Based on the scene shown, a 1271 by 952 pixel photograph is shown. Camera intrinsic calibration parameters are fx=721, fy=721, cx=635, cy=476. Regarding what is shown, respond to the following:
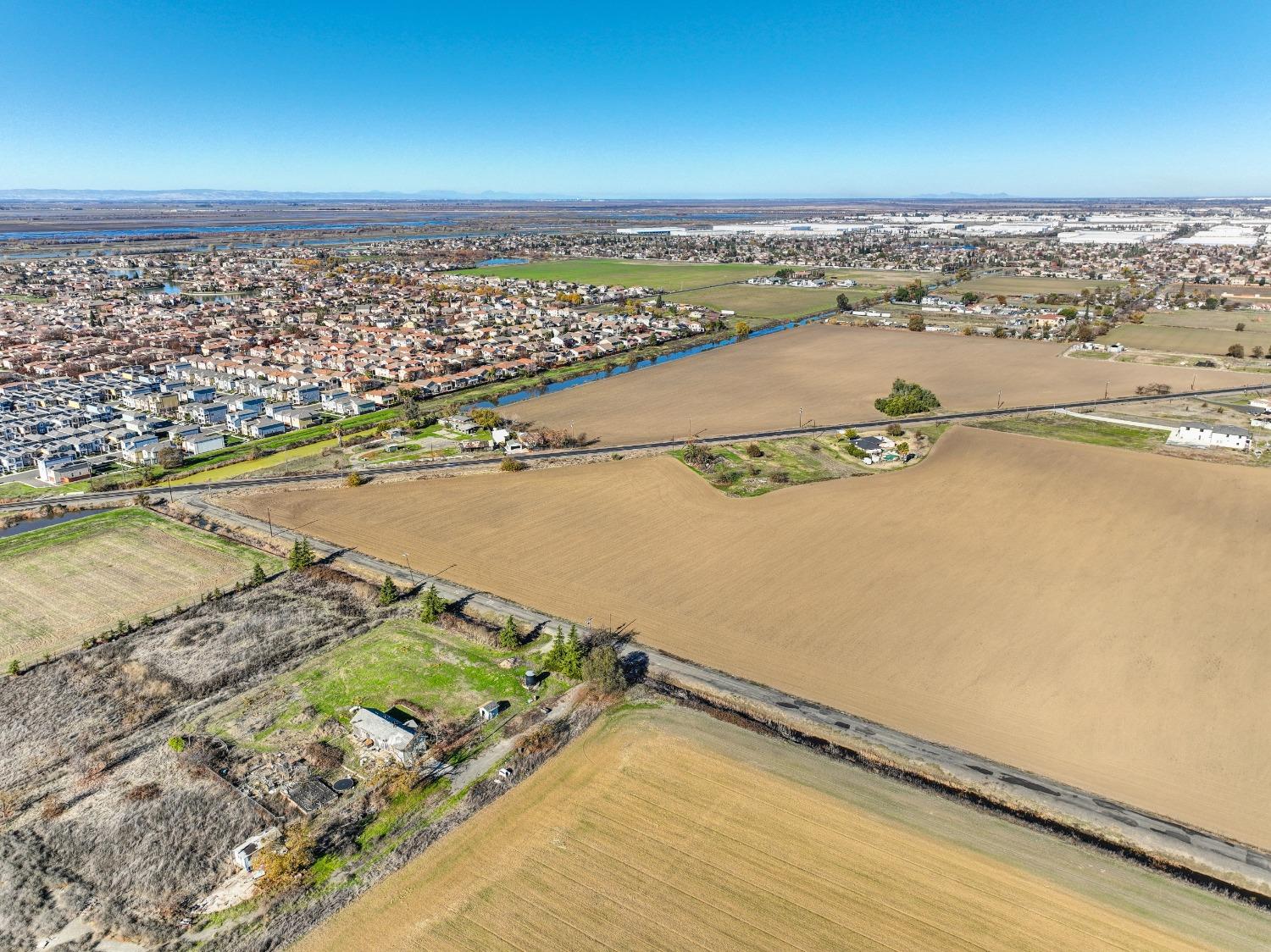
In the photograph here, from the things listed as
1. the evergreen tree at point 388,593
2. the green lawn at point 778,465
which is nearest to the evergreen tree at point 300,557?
the evergreen tree at point 388,593

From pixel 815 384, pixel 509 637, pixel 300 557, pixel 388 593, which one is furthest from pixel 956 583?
pixel 815 384

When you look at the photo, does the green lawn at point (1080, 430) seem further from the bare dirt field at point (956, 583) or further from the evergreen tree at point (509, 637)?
the evergreen tree at point (509, 637)

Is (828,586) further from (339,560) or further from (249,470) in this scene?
(249,470)

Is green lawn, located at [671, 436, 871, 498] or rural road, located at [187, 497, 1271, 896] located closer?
rural road, located at [187, 497, 1271, 896]

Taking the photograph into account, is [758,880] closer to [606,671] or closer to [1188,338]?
[606,671]

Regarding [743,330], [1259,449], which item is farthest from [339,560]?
[743,330]

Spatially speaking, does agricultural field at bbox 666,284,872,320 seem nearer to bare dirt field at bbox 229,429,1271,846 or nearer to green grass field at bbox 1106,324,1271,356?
green grass field at bbox 1106,324,1271,356

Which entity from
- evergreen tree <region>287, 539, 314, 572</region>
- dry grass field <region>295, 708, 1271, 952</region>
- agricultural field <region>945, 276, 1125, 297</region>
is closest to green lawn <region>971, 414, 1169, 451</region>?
dry grass field <region>295, 708, 1271, 952</region>
